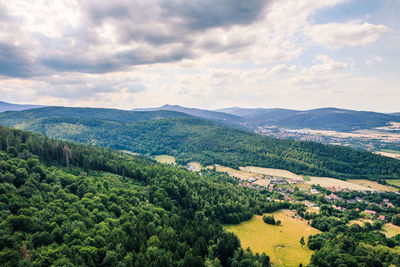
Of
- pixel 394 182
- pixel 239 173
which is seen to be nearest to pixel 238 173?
pixel 239 173

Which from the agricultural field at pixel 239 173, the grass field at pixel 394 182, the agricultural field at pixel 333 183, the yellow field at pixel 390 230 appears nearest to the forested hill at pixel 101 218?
the yellow field at pixel 390 230

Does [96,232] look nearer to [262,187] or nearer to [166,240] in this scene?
[166,240]

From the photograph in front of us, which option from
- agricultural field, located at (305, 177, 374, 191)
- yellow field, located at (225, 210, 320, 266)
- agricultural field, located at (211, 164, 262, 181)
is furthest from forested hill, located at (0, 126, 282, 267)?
agricultural field, located at (305, 177, 374, 191)

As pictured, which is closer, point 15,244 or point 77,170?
point 15,244

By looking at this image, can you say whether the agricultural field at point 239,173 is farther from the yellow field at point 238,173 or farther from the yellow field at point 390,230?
the yellow field at point 390,230

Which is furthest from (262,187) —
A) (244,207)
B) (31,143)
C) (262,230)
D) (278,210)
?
(31,143)

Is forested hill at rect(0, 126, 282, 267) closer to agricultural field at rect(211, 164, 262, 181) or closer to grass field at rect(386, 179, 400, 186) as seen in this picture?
agricultural field at rect(211, 164, 262, 181)

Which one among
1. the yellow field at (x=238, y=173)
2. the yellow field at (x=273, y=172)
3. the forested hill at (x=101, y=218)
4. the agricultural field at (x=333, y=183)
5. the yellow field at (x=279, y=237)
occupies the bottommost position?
the yellow field at (x=238, y=173)
